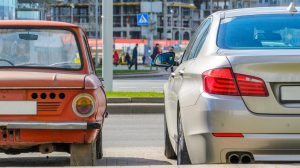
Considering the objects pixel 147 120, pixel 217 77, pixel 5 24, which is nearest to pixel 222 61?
pixel 217 77

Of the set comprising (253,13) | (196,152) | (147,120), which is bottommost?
(147,120)

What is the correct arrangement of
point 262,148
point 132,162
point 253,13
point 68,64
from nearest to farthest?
point 262,148 < point 253,13 < point 68,64 < point 132,162

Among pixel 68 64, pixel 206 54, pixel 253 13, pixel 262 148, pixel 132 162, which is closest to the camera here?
pixel 262 148

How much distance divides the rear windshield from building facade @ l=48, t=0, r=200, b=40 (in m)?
119

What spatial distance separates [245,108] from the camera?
20.9ft

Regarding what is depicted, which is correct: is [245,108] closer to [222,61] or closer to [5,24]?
[222,61]

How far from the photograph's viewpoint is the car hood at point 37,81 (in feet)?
25.2

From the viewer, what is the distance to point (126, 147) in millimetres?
11133

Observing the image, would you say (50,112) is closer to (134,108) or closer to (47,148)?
(47,148)

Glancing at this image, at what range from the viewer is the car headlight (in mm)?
7742

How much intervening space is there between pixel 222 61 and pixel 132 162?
119 inches

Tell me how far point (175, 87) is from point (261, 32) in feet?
4.57

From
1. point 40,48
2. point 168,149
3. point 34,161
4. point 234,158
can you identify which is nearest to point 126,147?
point 168,149

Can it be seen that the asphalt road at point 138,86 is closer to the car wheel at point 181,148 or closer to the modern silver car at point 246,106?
the car wheel at point 181,148
